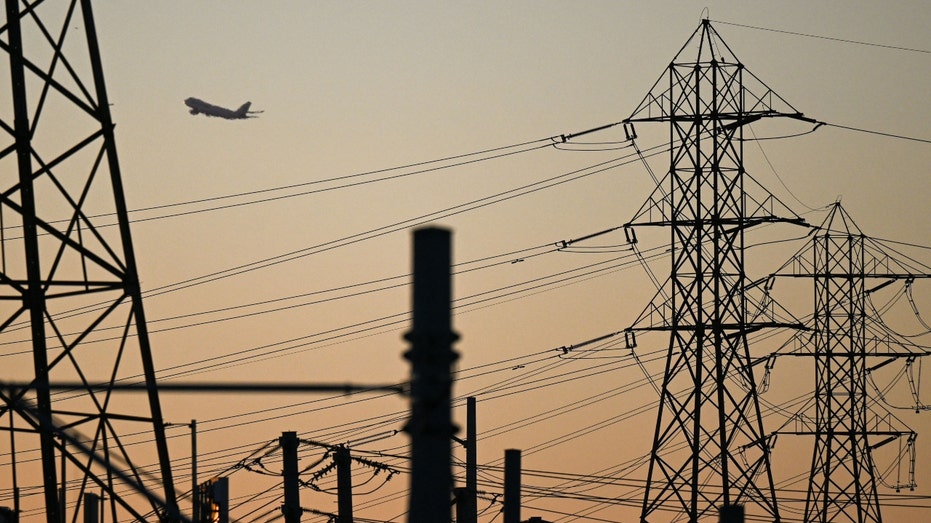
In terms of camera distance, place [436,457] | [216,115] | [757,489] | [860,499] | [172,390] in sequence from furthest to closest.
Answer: [216,115], [860,499], [757,489], [172,390], [436,457]

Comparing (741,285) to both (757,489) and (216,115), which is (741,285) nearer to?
(757,489)

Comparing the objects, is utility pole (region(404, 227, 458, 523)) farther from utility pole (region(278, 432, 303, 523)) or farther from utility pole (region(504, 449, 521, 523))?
utility pole (region(278, 432, 303, 523))

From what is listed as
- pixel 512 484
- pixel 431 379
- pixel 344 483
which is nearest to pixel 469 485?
pixel 344 483

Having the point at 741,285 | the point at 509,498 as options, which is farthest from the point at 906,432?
the point at 509,498

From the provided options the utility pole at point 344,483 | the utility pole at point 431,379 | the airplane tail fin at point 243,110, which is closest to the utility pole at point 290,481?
the utility pole at point 344,483

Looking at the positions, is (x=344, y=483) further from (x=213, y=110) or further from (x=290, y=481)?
(x=213, y=110)
